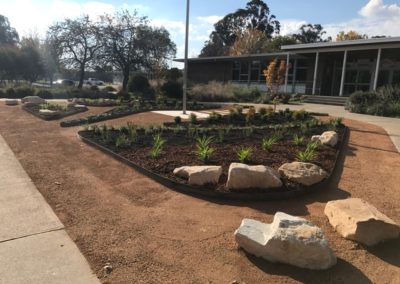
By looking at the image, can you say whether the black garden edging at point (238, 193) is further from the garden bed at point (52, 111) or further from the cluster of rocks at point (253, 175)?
the garden bed at point (52, 111)

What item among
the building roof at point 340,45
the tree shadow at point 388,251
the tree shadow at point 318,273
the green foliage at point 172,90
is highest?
the building roof at point 340,45

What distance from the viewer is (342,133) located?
9.51 m

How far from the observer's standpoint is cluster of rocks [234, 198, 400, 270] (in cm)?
338

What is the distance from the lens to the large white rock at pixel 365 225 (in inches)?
150

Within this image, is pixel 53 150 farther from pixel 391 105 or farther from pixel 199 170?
pixel 391 105

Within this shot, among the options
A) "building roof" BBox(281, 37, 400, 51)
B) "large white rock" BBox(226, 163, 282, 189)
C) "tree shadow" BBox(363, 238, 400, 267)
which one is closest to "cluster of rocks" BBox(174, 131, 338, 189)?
"large white rock" BBox(226, 163, 282, 189)

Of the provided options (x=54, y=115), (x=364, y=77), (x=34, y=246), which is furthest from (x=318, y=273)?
(x=364, y=77)

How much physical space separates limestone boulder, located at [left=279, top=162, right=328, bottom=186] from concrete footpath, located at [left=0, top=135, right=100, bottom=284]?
3.25m

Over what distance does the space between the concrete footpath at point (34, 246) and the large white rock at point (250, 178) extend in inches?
91.0

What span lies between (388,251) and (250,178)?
196 centimetres

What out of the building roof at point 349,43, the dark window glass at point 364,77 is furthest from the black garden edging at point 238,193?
the dark window glass at point 364,77

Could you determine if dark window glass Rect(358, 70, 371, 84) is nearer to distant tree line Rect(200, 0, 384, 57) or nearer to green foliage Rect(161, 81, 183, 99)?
green foliage Rect(161, 81, 183, 99)

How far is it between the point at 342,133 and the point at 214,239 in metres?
6.72

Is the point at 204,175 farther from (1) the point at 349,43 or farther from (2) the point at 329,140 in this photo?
(1) the point at 349,43
